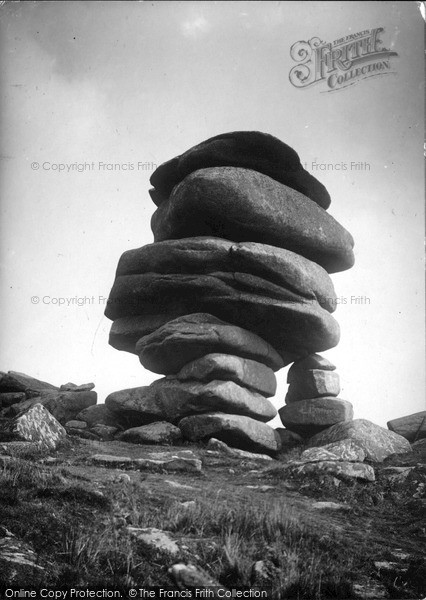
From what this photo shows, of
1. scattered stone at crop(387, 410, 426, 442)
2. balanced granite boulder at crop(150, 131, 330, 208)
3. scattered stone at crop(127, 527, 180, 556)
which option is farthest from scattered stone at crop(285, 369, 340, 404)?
scattered stone at crop(127, 527, 180, 556)

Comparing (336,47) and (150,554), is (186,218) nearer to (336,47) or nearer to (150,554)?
(336,47)

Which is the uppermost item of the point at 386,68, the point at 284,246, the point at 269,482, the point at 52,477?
the point at 386,68

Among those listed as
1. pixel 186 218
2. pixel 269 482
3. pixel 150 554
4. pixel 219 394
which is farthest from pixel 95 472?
pixel 186 218

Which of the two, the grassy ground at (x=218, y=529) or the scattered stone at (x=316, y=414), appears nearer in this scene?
the grassy ground at (x=218, y=529)

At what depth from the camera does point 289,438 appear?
2047cm

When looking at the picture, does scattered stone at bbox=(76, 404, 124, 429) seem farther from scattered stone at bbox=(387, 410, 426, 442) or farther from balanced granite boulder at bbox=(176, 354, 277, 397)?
scattered stone at bbox=(387, 410, 426, 442)

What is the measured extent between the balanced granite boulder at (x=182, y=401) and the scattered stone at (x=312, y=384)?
Result: 179 cm

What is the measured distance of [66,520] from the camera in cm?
693

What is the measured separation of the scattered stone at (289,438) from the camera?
65.9ft

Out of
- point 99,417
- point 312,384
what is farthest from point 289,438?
point 99,417

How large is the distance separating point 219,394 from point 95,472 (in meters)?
8.14

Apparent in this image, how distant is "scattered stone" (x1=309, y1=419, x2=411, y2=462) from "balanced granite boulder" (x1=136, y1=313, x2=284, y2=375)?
13.4 feet

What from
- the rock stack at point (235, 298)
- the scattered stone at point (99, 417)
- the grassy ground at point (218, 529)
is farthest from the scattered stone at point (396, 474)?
the scattered stone at point (99, 417)

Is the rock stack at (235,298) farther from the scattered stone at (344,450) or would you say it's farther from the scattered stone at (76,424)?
the scattered stone at (344,450)
